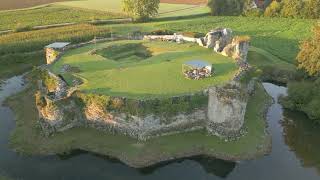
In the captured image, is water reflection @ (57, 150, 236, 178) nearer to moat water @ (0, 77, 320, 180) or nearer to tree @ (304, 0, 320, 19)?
moat water @ (0, 77, 320, 180)

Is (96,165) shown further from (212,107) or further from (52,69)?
(52,69)

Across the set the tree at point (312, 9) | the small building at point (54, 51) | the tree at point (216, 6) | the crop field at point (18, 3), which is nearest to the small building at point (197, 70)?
the small building at point (54, 51)

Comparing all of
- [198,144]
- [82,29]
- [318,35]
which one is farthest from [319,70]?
[82,29]

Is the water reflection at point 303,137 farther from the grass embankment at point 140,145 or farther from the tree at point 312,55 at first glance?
the tree at point 312,55

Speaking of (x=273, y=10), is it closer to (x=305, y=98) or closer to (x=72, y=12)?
(x=72, y=12)

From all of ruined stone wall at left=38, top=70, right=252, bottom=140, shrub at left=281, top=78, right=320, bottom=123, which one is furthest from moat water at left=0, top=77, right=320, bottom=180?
shrub at left=281, top=78, right=320, bottom=123

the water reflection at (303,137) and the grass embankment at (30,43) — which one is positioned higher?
the grass embankment at (30,43)
